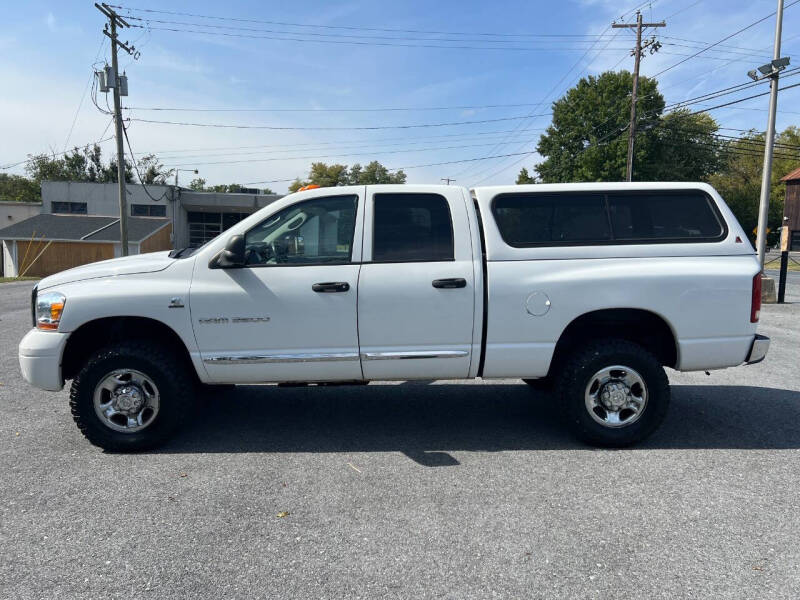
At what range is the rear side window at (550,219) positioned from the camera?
4.62 meters

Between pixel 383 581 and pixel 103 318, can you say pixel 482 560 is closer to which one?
pixel 383 581

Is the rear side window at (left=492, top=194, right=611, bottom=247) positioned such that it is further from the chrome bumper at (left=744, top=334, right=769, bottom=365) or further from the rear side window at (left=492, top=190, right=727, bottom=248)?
the chrome bumper at (left=744, top=334, right=769, bottom=365)

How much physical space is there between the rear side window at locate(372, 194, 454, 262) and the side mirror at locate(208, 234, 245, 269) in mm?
990

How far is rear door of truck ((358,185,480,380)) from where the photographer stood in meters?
4.42

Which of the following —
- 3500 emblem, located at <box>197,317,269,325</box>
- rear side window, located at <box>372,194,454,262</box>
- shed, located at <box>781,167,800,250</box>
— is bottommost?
3500 emblem, located at <box>197,317,269,325</box>

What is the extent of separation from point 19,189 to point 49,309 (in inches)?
3456

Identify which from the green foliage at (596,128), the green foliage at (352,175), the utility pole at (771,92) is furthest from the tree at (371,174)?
the utility pole at (771,92)

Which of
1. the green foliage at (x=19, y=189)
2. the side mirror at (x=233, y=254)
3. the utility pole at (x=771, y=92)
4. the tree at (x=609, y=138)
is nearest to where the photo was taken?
the side mirror at (x=233, y=254)

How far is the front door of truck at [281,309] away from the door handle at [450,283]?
610 mm

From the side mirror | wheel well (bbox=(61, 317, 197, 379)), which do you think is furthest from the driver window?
wheel well (bbox=(61, 317, 197, 379))

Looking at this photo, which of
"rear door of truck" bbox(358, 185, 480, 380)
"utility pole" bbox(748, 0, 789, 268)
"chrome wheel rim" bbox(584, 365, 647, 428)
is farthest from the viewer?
"utility pole" bbox(748, 0, 789, 268)

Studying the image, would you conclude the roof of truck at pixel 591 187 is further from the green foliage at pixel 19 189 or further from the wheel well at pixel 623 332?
the green foliage at pixel 19 189

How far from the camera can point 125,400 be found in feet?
14.7

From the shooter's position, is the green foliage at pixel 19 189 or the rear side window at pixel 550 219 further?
the green foliage at pixel 19 189
